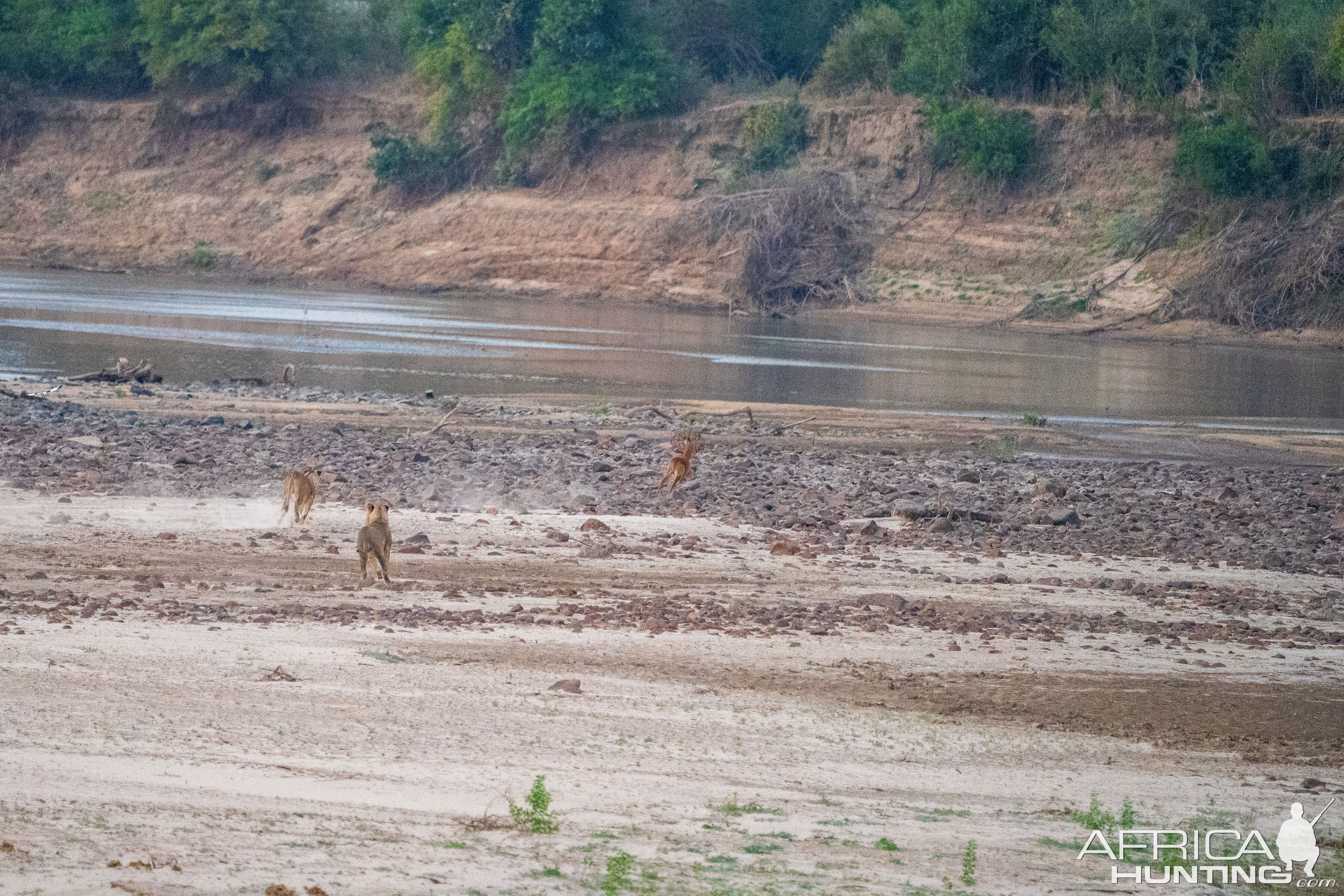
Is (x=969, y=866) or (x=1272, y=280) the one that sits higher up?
(x=1272, y=280)

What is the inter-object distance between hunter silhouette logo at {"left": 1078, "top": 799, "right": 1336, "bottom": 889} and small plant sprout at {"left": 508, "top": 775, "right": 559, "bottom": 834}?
1656mm

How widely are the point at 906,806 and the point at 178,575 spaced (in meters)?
4.26

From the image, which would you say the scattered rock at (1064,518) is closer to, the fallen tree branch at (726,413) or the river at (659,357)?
the fallen tree branch at (726,413)

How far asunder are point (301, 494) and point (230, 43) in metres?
47.8

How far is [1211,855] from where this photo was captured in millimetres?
4887

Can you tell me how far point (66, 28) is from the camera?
2197 inches

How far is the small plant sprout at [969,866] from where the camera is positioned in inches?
177

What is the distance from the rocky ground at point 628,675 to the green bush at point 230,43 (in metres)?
44.0

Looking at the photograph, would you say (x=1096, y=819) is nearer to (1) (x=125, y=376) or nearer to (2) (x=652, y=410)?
(2) (x=652, y=410)

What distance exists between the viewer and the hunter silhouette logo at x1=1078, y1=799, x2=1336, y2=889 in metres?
4.73

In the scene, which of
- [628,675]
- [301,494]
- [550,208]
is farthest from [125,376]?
[550,208]

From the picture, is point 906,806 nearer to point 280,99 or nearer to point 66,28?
point 280,99

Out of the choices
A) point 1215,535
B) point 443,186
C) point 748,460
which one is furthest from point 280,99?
point 1215,535

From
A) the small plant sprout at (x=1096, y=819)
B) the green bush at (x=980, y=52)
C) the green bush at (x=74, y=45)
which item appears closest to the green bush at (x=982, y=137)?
the green bush at (x=980, y=52)
